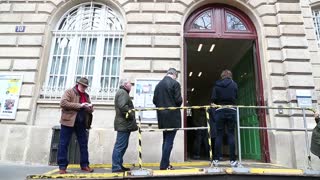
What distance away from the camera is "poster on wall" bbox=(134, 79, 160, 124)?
8266mm

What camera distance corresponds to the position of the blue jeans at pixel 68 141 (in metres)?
5.78

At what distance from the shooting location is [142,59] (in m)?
8.80

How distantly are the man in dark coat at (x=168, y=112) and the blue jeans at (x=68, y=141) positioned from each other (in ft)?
5.29

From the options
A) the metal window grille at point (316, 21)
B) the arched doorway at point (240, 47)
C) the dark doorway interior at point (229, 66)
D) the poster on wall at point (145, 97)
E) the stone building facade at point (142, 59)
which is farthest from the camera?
the metal window grille at point (316, 21)

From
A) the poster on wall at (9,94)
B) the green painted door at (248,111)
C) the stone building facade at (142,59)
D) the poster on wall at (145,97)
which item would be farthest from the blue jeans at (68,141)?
the green painted door at (248,111)

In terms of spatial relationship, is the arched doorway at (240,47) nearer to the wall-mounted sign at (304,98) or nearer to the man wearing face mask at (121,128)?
the wall-mounted sign at (304,98)

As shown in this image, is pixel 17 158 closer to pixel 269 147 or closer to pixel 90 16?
pixel 90 16

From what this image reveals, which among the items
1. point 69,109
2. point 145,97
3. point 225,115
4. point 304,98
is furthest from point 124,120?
point 304,98

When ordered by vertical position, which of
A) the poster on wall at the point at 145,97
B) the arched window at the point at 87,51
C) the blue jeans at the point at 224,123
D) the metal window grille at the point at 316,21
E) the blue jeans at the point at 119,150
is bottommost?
the blue jeans at the point at 119,150

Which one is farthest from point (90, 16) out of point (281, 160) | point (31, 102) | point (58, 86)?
point (281, 160)

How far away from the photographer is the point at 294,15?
919 centimetres

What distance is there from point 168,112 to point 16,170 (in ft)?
13.3

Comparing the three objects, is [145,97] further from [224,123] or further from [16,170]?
[16,170]

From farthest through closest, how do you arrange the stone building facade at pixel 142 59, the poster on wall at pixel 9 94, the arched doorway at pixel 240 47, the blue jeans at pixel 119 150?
1. the arched doorway at pixel 240 47
2. the poster on wall at pixel 9 94
3. the stone building facade at pixel 142 59
4. the blue jeans at pixel 119 150
